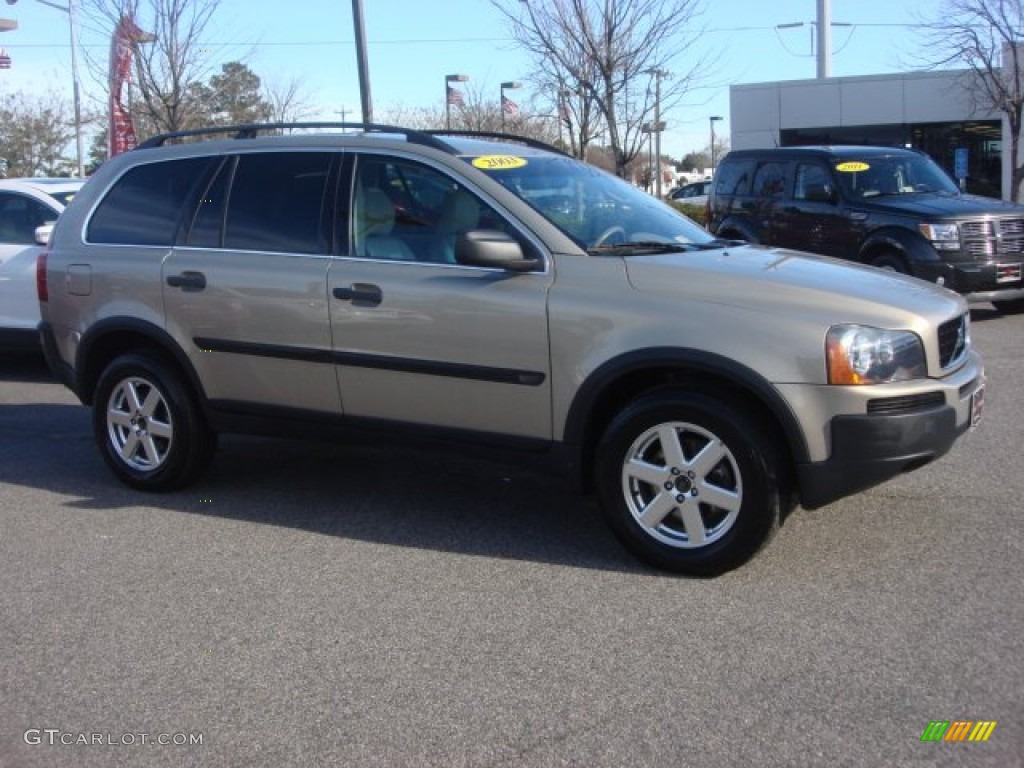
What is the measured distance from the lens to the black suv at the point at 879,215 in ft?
37.2

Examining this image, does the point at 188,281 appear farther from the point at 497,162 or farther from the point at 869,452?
the point at 869,452

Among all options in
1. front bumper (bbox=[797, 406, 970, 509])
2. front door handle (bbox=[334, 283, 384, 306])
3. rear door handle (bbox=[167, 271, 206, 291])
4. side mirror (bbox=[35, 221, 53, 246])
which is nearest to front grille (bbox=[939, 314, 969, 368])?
front bumper (bbox=[797, 406, 970, 509])

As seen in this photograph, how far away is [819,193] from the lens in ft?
40.1

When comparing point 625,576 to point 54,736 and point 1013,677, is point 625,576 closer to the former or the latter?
point 1013,677

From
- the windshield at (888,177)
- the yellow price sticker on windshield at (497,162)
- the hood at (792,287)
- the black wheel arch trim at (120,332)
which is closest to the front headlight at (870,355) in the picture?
the hood at (792,287)

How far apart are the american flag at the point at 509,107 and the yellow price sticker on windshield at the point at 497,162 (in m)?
19.4

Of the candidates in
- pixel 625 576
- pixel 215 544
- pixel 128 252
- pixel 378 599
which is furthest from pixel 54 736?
pixel 128 252

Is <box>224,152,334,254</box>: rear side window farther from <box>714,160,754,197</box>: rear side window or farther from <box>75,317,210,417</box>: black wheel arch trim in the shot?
<box>714,160,754,197</box>: rear side window

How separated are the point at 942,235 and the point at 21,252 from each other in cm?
884

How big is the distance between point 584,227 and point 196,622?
2.39 meters

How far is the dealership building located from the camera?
27.7 meters

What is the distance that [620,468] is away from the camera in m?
4.64

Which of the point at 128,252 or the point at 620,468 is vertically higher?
the point at 128,252

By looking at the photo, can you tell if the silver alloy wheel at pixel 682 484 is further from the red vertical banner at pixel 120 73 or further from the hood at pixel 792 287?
the red vertical banner at pixel 120 73
